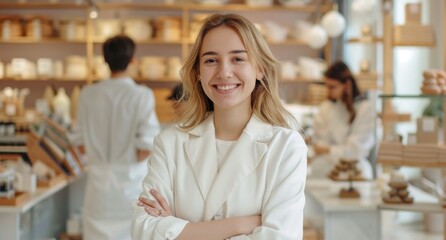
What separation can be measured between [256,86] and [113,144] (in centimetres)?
192

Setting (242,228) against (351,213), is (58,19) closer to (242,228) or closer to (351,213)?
(351,213)

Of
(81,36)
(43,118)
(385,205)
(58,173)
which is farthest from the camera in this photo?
(81,36)

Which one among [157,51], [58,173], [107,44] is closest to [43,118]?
[58,173]

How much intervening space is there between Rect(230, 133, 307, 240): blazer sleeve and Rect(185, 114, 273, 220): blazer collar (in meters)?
0.08

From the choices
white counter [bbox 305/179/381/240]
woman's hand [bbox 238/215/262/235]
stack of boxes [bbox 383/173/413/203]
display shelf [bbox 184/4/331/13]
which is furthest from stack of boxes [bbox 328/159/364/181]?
display shelf [bbox 184/4/331/13]

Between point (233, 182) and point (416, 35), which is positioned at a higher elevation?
point (416, 35)

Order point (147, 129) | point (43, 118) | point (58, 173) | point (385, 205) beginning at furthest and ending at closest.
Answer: point (43, 118)
point (58, 173)
point (147, 129)
point (385, 205)

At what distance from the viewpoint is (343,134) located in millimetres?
5016

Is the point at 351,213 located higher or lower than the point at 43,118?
lower

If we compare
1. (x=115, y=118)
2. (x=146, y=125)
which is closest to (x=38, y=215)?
(x=115, y=118)

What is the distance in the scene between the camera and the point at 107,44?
12.9ft

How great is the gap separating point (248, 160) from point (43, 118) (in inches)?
130

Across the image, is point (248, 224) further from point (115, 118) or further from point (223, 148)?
point (115, 118)

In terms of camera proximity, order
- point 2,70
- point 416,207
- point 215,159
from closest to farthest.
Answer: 1. point 215,159
2. point 416,207
3. point 2,70
